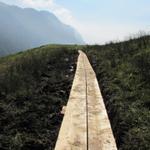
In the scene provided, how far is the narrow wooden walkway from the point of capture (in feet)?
23.4

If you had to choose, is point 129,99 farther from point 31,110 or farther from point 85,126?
point 85,126

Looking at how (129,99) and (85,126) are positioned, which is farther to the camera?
(129,99)

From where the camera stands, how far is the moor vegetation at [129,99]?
8.02 m

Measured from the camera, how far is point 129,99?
439 inches

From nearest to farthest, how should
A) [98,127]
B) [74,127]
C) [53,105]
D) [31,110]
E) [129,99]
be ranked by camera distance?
1. [74,127]
2. [98,127]
3. [31,110]
4. [53,105]
5. [129,99]

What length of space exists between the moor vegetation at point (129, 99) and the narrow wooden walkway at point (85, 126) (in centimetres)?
35

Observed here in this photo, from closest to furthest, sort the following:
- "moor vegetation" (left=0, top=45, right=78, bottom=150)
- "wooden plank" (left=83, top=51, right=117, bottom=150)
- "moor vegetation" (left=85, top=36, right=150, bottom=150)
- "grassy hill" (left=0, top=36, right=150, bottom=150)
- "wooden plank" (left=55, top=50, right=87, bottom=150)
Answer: "wooden plank" (left=55, top=50, right=87, bottom=150) → "wooden plank" (left=83, top=51, right=117, bottom=150) → "moor vegetation" (left=0, top=45, right=78, bottom=150) → "grassy hill" (left=0, top=36, right=150, bottom=150) → "moor vegetation" (left=85, top=36, right=150, bottom=150)

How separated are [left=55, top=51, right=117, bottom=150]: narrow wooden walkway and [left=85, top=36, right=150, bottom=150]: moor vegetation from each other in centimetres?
35

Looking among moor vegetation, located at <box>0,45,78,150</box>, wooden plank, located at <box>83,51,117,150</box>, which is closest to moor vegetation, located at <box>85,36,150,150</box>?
wooden plank, located at <box>83,51,117,150</box>

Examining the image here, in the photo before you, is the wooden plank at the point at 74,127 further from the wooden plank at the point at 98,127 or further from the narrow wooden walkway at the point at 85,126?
the wooden plank at the point at 98,127

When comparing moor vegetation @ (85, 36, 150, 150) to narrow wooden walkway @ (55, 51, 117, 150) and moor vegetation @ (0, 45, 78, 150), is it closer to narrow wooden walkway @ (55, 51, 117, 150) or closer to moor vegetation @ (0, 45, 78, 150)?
narrow wooden walkway @ (55, 51, 117, 150)

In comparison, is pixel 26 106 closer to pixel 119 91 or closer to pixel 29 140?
pixel 29 140

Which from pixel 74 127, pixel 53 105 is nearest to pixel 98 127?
pixel 74 127

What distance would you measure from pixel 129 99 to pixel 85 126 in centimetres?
334
